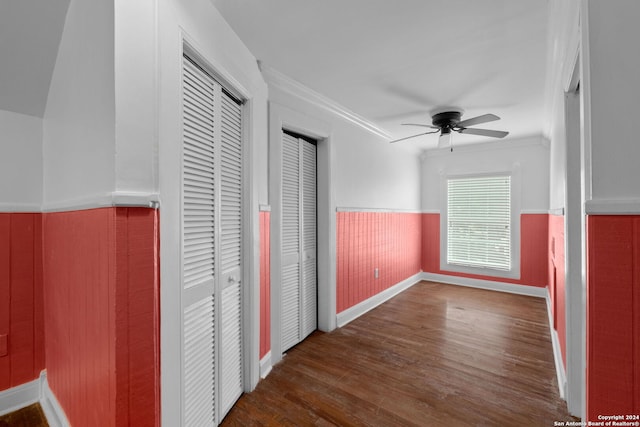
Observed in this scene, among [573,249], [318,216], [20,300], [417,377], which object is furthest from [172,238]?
[573,249]

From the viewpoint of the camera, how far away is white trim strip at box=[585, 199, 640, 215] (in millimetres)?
911

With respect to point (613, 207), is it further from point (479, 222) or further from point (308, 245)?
point (479, 222)

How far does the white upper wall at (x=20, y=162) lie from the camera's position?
1.71 metres

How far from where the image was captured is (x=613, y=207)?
3.08 ft

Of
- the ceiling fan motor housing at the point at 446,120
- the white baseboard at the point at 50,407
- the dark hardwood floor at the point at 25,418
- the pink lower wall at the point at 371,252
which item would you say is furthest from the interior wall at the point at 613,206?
the dark hardwood floor at the point at 25,418

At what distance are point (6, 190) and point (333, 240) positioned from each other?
249 cm

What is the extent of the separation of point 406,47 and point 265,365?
102 inches

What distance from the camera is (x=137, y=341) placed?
1.08 m

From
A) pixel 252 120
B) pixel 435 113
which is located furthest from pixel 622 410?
pixel 435 113

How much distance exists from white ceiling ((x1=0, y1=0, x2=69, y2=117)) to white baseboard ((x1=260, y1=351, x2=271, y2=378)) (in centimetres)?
231

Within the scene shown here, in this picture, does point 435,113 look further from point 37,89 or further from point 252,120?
point 37,89

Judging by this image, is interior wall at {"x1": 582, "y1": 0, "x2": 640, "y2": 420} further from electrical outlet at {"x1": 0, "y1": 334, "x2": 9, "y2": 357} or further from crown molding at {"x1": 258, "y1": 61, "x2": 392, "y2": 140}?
electrical outlet at {"x1": 0, "y1": 334, "x2": 9, "y2": 357}

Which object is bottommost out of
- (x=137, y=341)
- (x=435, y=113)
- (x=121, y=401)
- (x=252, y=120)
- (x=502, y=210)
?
(x=121, y=401)

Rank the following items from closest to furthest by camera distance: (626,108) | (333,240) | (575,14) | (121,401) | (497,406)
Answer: (626,108) < (121,401) < (575,14) < (497,406) < (333,240)
